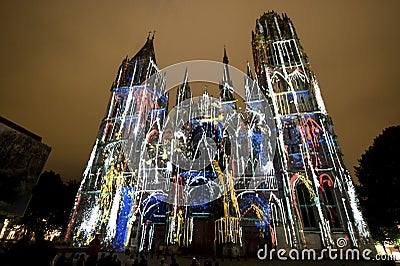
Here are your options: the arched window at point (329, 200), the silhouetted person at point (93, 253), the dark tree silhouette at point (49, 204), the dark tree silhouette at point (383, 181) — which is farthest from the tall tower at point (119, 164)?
the dark tree silhouette at point (383, 181)

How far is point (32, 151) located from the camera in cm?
530

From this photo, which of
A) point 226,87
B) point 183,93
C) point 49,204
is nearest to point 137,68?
point 183,93

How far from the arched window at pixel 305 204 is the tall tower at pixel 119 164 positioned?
16.0 meters

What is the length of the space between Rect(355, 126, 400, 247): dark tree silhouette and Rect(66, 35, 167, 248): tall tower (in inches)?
905

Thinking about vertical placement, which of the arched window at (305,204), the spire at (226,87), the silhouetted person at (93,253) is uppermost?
the spire at (226,87)

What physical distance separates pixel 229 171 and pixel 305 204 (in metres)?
7.61

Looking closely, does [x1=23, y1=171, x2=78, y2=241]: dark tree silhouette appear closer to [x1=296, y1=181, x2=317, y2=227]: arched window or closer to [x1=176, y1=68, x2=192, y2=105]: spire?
[x1=176, y1=68, x2=192, y2=105]: spire

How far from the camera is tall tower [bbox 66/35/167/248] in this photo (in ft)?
76.1

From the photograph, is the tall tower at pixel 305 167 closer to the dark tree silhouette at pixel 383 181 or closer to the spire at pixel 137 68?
the dark tree silhouette at pixel 383 181

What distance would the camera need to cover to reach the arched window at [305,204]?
18.0 meters

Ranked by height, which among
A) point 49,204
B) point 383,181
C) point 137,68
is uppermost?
point 137,68

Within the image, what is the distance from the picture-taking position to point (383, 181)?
59.4 feet

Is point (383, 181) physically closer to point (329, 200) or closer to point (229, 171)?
point (329, 200)

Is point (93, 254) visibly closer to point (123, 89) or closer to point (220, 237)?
point (220, 237)
